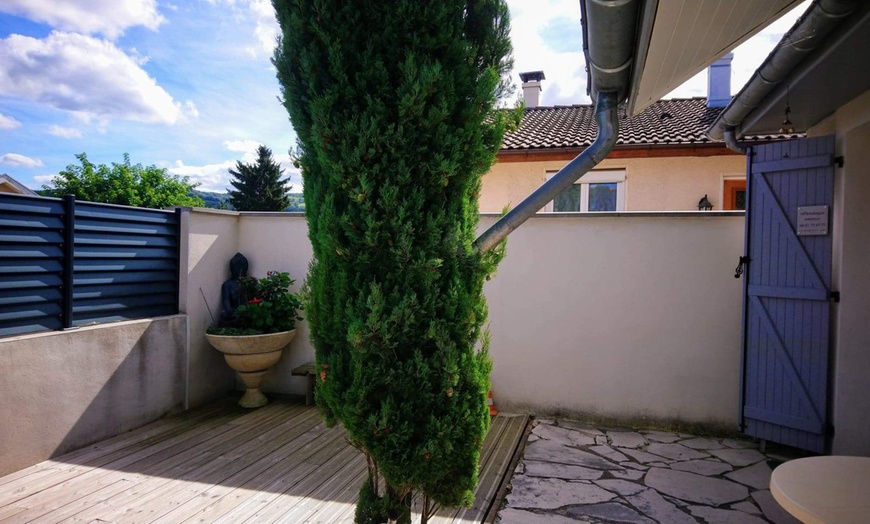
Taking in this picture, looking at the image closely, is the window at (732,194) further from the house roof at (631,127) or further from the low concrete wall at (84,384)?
the low concrete wall at (84,384)

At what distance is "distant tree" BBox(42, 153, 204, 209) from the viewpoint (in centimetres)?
2528

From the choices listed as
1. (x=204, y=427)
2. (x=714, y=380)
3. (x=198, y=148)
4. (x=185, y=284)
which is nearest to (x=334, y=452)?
(x=204, y=427)

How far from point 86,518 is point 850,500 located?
388 cm

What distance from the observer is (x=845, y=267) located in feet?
11.8

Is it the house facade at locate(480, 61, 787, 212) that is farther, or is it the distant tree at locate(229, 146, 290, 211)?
the distant tree at locate(229, 146, 290, 211)

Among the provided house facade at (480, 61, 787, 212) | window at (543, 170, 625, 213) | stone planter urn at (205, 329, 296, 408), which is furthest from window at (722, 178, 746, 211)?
stone planter urn at (205, 329, 296, 408)

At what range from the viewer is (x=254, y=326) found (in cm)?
515

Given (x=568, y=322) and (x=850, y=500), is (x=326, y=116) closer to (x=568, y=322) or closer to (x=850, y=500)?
(x=850, y=500)

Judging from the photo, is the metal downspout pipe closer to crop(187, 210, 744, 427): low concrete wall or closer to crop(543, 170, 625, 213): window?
A: crop(187, 210, 744, 427): low concrete wall

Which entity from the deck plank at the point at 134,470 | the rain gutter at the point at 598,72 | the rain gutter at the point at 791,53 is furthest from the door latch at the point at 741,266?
the deck plank at the point at 134,470

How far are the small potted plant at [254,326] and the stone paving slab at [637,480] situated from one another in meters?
2.84

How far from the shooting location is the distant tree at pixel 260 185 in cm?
2188

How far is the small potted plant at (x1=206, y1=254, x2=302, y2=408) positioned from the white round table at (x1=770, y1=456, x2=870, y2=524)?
4338 mm

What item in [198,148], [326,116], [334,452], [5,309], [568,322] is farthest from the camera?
[198,148]
